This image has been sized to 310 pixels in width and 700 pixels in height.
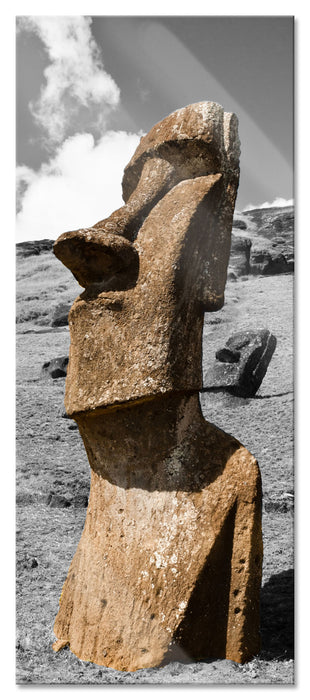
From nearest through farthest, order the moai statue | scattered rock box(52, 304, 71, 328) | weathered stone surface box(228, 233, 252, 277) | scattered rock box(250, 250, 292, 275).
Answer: the moai statue
scattered rock box(52, 304, 71, 328)
scattered rock box(250, 250, 292, 275)
weathered stone surface box(228, 233, 252, 277)

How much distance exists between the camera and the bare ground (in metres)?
3.11

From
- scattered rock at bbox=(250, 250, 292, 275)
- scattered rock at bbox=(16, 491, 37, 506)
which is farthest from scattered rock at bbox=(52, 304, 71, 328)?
scattered rock at bbox=(250, 250, 292, 275)

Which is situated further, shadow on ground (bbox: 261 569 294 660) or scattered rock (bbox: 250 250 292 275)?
scattered rock (bbox: 250 250 292 275)

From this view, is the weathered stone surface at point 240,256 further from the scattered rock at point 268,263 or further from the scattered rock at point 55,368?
the scattered rock at point 55,368

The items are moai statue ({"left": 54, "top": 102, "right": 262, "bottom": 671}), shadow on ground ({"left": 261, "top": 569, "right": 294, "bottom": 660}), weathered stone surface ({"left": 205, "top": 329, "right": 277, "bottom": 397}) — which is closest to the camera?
moai statue ({"left": 54, "top": 102, "right": 262, "bottom": 671})

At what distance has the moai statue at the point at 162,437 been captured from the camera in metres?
3.01

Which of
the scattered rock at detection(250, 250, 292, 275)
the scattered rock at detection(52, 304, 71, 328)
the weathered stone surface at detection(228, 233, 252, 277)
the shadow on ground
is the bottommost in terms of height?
the shadow on ground

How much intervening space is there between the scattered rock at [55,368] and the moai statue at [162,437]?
4.27m

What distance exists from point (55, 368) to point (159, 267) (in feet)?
15.3

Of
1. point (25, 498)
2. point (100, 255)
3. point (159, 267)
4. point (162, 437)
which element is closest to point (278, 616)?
point (162, 437)

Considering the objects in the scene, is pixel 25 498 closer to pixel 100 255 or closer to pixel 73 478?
pixel 73 478

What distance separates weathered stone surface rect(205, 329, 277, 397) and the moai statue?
13.4ft

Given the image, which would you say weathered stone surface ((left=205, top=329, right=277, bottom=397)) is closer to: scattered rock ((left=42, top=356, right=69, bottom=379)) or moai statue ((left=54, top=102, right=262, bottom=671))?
scattered rock ((left=42, top=356, right=69, bottom=379))

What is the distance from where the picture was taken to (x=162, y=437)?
3168 mm
